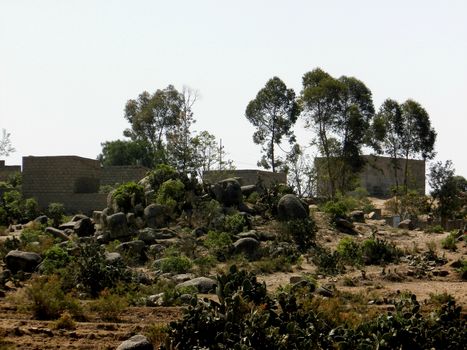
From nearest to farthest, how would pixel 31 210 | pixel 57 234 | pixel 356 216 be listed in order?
pixel 57 234 → pixel 356 216 → pixel 31 210

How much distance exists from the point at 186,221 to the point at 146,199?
1.62 m

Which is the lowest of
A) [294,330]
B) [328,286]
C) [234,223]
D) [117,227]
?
[328,286]

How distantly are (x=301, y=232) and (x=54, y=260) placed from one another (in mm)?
7207

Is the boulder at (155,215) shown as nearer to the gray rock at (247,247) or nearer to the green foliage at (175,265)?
the gray rock at (247,247)

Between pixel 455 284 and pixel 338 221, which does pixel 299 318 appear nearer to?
pixel 455 284

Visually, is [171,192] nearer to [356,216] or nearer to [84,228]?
[84,228]

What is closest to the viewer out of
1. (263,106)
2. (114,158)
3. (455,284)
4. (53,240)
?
(455,284)

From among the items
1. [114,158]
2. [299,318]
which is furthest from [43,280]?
[114,158]

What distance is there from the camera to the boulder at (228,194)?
931 inches

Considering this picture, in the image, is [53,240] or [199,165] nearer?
[53,240]

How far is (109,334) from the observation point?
1072 centimetres

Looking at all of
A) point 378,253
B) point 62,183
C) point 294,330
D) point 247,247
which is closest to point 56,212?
point 62,183

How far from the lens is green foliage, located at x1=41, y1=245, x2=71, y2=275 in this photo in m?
16.6

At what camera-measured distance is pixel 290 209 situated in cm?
2295
